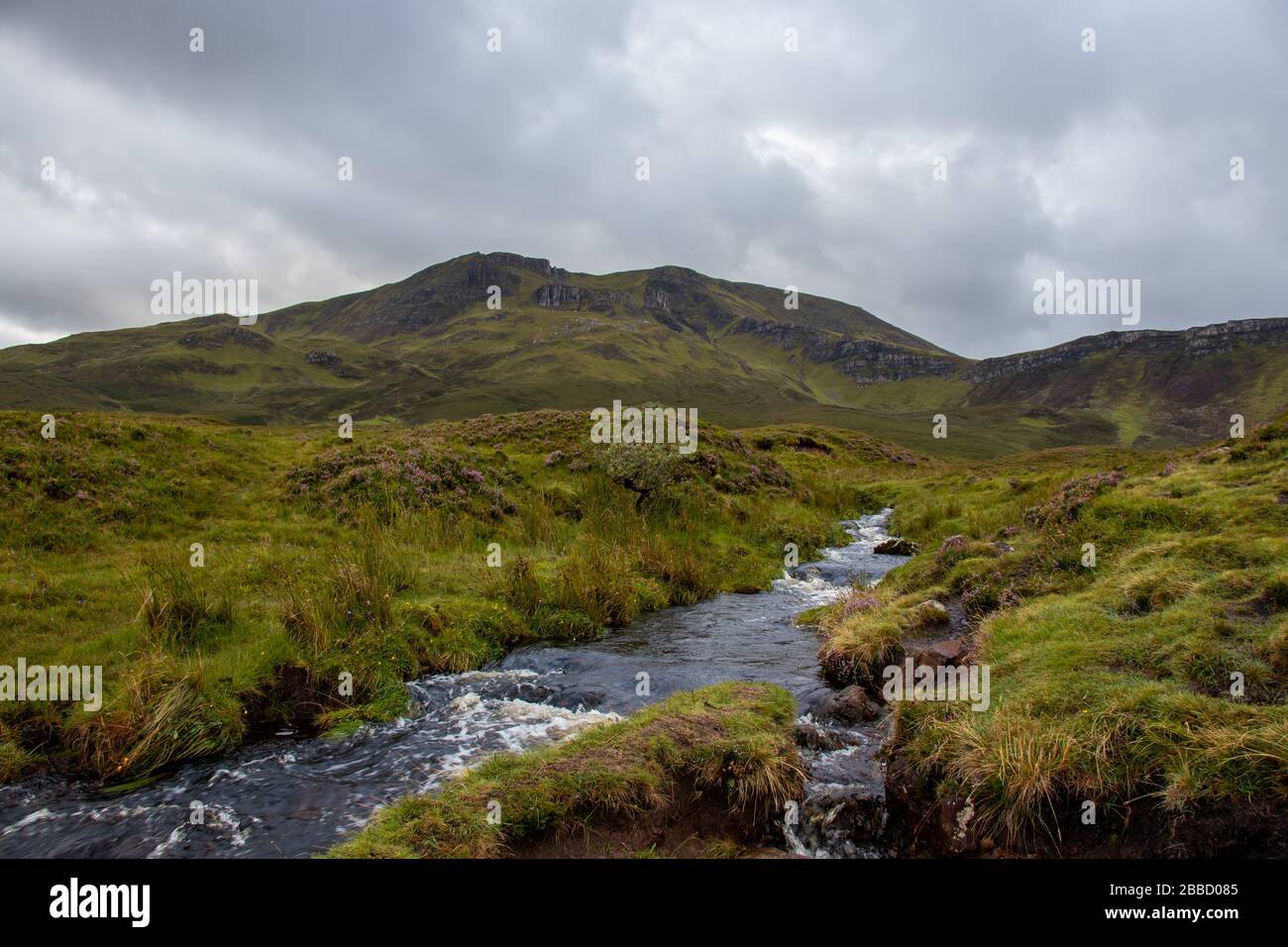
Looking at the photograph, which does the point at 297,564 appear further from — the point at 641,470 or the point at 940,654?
the point at 940,654

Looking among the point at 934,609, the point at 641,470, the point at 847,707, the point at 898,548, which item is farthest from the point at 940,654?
the point at 641,470

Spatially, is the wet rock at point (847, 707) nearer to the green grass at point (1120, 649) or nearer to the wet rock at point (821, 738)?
the wet rock at point (821, 738)

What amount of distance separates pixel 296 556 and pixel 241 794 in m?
9.14

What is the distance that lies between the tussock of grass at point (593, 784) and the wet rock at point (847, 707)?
108cm

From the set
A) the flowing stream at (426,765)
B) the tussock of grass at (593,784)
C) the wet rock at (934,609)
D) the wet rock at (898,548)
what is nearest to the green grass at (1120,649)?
the wet rock at (934,609)

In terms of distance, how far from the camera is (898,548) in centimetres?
2531

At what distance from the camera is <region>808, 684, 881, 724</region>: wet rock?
393 inches

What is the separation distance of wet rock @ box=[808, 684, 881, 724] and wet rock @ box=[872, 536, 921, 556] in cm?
1573

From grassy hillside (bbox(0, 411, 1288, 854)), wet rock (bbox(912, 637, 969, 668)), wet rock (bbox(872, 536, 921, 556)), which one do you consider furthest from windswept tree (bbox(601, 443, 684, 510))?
wet rock (bbox(912, 637, 969, 668))

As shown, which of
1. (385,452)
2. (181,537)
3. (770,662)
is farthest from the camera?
(385,452)
